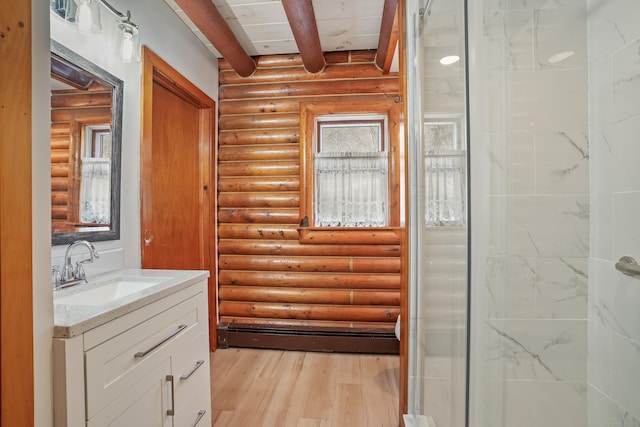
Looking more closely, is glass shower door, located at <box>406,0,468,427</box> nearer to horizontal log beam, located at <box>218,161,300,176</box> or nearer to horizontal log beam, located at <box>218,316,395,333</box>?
horizontal log beam, located at <box>218,316,395,333</box>

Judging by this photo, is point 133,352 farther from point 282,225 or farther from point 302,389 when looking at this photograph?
point 282,225

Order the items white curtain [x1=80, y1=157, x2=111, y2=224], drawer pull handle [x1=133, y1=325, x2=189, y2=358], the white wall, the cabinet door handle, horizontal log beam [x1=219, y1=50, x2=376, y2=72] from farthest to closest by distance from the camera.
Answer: horizontal log beam [x1=219, y1=50, x2=376, y2=72], white curtain [x1=80, y1=157, x2=111, y2=224], the cabinet door handle, drawer pull handle [x1=133, y1=325, x2=189, y2=358], the white wall

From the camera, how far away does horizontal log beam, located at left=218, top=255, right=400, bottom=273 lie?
2650 mm

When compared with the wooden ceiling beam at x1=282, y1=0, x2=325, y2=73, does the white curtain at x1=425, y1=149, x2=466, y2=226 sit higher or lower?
lower

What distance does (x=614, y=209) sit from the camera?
0.91 m

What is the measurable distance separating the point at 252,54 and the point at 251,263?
6.15 ft

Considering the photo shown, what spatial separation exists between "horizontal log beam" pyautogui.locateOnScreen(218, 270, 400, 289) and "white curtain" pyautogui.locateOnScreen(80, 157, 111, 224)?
1.33m

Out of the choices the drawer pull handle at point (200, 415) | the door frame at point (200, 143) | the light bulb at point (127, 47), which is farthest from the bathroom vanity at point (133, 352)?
the light bulb at point (127, 47)

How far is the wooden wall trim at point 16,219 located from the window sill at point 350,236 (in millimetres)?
2064

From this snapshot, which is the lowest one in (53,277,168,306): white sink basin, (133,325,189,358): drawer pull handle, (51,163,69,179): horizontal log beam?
(133,325,189,358): drawer pull handle

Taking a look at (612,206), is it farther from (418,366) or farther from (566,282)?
(418,366)

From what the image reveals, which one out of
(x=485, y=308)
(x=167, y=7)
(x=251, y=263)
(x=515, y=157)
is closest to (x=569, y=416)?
(x=485, y=308)

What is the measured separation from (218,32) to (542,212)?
225cm

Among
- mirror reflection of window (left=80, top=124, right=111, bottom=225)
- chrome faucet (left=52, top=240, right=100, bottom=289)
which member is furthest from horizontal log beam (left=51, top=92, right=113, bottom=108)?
chrome faucet (left=52, top=240, right=100, bottom=289)
